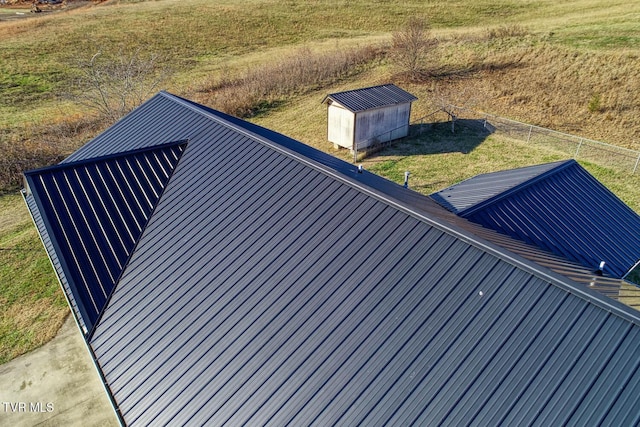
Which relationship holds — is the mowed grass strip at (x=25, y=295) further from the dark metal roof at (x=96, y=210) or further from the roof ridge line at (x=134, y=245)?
the roof ridge line at (x=134, y=245)

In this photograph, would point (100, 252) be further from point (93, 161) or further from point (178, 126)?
point (178, 126)

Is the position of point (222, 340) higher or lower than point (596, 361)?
lower

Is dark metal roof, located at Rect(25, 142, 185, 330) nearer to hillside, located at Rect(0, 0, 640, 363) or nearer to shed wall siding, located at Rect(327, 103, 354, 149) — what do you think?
hillside, located at Rect(0, 0, 640, 363)

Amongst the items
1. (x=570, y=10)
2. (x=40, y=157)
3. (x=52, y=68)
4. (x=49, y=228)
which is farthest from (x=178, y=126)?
(x=570, y=10)

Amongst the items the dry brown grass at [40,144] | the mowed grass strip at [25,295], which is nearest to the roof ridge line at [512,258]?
the mowed grass strip at [25,295]

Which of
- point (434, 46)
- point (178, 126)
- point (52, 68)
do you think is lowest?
point (52, 68)
